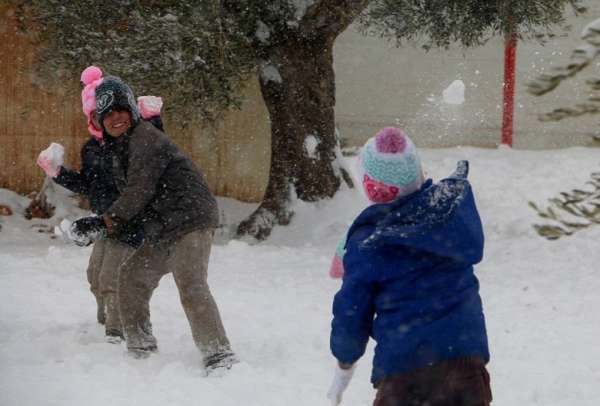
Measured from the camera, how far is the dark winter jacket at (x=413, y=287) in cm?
357

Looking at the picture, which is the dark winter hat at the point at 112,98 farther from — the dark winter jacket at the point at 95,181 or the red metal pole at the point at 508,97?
the red metal pole at the point at 508,97

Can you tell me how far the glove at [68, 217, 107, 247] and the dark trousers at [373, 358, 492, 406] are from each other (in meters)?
2.54

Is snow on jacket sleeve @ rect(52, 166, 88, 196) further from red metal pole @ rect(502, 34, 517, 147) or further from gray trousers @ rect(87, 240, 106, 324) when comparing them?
red metal pole @ rect(502, 34, 517, 147)

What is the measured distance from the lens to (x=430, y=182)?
12.3 ft

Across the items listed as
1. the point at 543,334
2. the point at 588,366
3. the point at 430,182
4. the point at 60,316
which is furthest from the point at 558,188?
the point at 430,182

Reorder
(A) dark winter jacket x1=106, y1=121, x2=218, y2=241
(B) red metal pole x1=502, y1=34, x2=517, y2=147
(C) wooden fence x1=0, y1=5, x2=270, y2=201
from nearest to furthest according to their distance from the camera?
(A) dark winter jacket x1=106, y1=121, x2=218, y2=241 → (C) wooden fence x1=0, y1=5, x2=270, y2=201 → (B) red metal pole x1=502, y1=34, x2=517, y2=147

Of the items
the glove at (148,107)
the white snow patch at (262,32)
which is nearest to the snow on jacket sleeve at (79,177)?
the glove at (148,107)

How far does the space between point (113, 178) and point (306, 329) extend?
6.04 feet

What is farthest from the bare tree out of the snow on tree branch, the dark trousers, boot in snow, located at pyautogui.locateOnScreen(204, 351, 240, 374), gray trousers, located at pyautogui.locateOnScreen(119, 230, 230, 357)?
the snow on tree branch

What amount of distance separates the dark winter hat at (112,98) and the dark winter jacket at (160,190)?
0.13 meters

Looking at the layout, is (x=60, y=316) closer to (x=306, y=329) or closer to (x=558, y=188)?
(x=306, y=329)

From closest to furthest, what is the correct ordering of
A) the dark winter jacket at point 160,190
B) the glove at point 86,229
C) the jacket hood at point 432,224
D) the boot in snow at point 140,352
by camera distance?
the jacket hood at point 432,224
the dark winter jacket at point 160,190
the glove at point 86,229
the boot in snow at point 140,352

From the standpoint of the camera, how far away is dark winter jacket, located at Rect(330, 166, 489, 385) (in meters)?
3.57

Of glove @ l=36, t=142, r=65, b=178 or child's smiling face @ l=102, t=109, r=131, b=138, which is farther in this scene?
glove @ l=36, t=142, r=65, b=178
